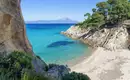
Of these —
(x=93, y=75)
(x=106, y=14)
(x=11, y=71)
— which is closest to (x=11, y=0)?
(x=11, y=71)

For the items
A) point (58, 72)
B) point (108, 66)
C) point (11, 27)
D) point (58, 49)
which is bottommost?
point (58, 49)

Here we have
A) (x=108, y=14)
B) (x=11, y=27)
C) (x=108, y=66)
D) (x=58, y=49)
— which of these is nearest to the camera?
(x=11, y=27)

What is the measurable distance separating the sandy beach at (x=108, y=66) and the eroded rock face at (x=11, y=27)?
7.59 metres

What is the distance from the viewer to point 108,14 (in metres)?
36.5

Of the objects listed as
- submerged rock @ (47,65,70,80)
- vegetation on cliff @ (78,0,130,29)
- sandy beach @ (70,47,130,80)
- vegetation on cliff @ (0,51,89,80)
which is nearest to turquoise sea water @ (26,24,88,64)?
sandy beach @ (70,47,130,80)

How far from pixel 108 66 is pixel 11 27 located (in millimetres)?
12565

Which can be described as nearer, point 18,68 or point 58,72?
point 18,68

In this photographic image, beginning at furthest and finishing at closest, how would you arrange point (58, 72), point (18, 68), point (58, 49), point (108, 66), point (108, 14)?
1. point (108, 14)
2. point (58, 49)
3. point (108, 66)
4. point (58, 72)
5. point (18, 68)

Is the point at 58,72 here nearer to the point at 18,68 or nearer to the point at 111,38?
the point at 18,68

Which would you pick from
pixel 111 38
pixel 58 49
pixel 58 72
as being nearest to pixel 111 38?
pixel 111 38

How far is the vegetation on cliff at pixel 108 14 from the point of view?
113 feet

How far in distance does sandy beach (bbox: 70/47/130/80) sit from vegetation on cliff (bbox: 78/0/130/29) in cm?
929

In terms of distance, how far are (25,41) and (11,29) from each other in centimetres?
193

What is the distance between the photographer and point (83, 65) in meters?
21.9
